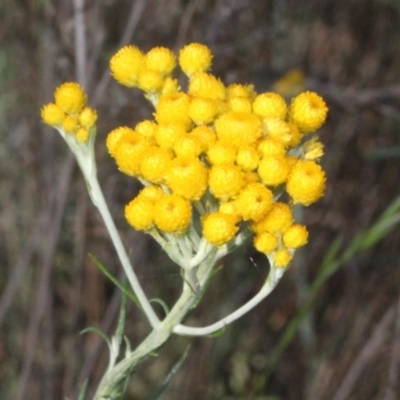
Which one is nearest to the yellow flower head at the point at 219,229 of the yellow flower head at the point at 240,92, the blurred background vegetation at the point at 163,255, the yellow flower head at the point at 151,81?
the yellow flower head at the point at 240,92

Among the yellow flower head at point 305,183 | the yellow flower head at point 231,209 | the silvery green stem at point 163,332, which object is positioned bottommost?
the silvery green stem at point 163,332

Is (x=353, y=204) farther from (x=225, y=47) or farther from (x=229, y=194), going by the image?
(x=229, y=194)

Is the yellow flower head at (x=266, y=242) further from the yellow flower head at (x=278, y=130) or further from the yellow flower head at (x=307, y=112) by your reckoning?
the yellow flower head at (x=307, y=112)

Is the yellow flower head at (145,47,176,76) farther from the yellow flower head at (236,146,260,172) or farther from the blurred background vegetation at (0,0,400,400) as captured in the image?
the blurred background vegetation at (0,0,400,400)

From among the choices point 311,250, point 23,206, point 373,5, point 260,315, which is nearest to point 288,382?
point 260,315

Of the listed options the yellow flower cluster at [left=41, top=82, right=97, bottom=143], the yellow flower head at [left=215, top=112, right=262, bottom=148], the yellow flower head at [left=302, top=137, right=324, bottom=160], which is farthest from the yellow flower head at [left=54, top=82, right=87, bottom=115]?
the yellow flower head at [left=302, top=137, right=324, bottom=160]

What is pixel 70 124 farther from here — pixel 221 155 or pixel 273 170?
pixel 273 170

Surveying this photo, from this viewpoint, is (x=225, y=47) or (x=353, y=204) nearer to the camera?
(x=225, y=47)
